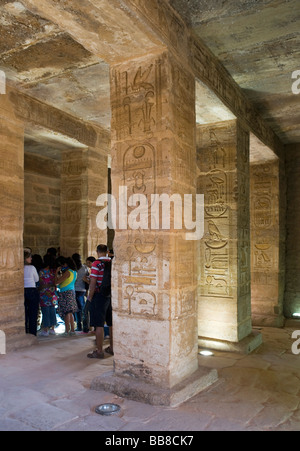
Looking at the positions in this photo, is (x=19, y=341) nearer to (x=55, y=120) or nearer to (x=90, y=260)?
(x=90, y=260)

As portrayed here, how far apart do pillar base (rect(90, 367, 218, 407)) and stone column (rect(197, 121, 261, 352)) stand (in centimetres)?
170

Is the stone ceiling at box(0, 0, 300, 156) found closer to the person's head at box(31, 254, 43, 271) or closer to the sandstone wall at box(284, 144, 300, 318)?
the person's head at box(31, 254, 43, 271)

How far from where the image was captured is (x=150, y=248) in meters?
3.47

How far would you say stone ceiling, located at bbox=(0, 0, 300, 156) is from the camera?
366cm

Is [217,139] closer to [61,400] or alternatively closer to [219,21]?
[219,21]

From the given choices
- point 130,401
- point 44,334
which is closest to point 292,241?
point 44,334

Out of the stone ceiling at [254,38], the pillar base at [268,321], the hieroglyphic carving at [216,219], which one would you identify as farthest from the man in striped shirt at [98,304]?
the pillar base at [268,321]

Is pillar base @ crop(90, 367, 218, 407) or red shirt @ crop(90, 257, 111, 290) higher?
red shirt @ crop(90, 257, 111, 290)

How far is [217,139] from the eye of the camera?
5.56 metres

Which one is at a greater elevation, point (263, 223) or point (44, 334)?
point (263, 223)

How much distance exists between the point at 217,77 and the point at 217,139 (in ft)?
3.51

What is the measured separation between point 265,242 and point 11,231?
5353 mm

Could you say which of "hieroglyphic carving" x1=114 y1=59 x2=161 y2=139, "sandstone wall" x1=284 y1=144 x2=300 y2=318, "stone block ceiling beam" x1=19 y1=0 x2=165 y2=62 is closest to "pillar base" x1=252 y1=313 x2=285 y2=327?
"sandstone wall" x1=284 y1=144 x2=300 y2=318
